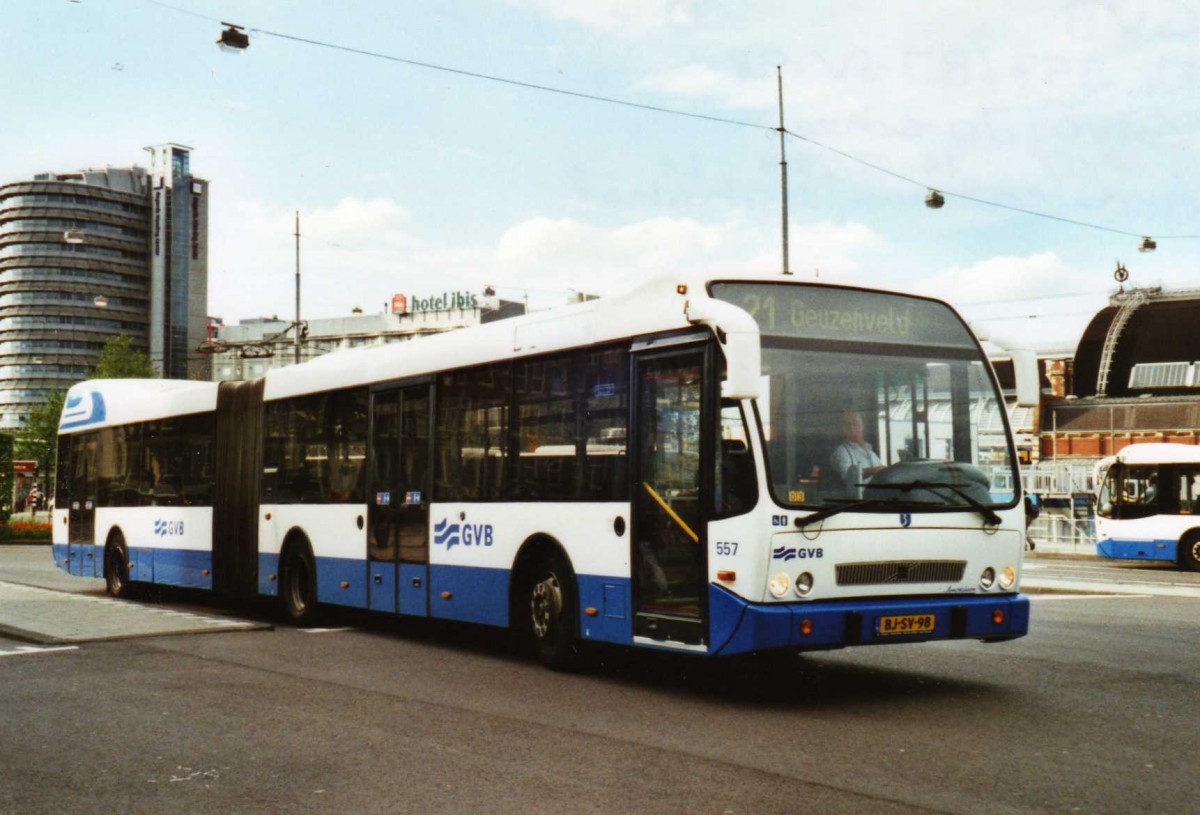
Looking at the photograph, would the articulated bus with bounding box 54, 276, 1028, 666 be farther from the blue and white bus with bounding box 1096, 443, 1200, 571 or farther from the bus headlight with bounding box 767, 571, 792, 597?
the blue and white bus with bounding box 1096, 443, 1200, 571

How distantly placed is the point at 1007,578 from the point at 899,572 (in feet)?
3.13

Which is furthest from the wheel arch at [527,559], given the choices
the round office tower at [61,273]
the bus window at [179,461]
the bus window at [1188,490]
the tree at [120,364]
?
the round office tower at [61,273]

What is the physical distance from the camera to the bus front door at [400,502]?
1277 centimetres

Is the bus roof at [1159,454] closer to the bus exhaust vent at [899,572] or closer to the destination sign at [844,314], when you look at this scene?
the destination sign at [844,314]

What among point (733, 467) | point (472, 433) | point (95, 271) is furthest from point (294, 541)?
point (95, 271)

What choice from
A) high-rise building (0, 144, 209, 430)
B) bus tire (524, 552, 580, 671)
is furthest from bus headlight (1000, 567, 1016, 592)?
high-rise building (0, 144, 209, 430)

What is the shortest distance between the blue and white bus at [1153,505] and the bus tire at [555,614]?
2330cm

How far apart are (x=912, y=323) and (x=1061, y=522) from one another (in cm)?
3332

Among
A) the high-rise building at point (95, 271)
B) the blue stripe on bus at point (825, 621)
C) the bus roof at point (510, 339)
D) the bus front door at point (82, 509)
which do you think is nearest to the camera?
the blue stripe on bus at point (825, 621)

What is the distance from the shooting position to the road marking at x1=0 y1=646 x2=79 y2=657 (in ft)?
38.7

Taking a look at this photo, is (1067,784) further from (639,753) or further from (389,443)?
(389,443)

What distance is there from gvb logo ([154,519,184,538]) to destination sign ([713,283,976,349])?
10.9 metres

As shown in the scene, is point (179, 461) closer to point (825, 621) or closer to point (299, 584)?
point (299, 584)

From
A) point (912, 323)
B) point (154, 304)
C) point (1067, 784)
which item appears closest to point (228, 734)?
point (1067, 784)
